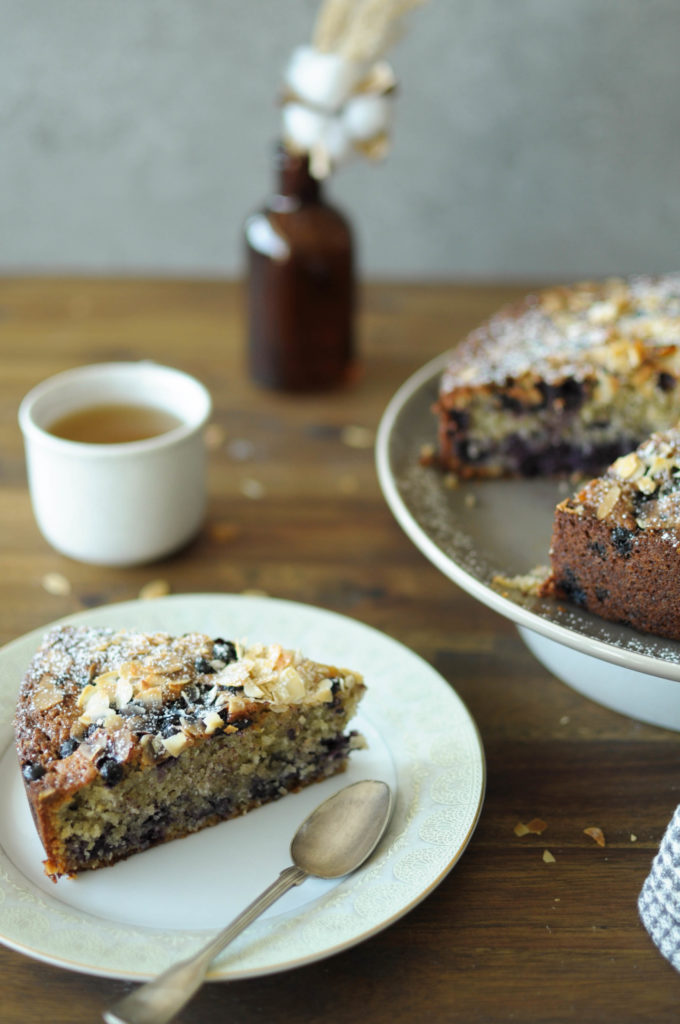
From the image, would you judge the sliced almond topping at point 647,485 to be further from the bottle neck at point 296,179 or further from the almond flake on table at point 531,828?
the bottle neck at point 296,179

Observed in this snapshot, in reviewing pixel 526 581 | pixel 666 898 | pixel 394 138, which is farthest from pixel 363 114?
pixel 666 898

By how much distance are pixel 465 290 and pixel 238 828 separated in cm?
214

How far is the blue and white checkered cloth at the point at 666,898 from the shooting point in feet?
3.88

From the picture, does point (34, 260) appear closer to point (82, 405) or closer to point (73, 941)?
point (82, 405)

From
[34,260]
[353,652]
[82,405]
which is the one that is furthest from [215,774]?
[34,260]

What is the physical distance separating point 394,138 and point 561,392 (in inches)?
55.8

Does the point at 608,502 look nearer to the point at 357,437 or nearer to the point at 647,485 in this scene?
the point at 647,485

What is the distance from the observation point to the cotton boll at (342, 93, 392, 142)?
2.29 meters

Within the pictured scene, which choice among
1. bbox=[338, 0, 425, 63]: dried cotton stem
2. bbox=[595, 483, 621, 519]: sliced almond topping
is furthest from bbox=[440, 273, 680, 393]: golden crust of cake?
bbox=[338, 0, 425, 63]: dried cotton stem

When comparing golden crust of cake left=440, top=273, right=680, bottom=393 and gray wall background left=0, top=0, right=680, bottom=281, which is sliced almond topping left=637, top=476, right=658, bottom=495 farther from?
gray wall background left=0, top=0, right=680, bottom=281

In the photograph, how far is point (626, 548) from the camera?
61.5 inches

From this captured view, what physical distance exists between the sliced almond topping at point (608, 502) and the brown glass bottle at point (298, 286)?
109cm

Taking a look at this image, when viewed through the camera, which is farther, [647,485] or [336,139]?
[336,139]

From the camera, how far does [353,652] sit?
63.6 inches
